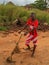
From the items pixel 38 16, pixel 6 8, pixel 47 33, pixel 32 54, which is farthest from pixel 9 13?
pixel 32 54

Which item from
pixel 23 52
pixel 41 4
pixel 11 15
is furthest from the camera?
pixel 41 4

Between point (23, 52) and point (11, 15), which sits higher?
point (11, 15)

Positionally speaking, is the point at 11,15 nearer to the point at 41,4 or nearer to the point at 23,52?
the point at 23,52

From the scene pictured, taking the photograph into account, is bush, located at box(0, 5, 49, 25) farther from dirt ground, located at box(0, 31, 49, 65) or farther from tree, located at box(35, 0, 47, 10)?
tree, located at box(35, 0, 47, 10)

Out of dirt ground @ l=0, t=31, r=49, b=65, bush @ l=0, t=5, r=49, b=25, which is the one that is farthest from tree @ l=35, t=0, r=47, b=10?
dirt ground @ l=0, t=31, r=49, b=65

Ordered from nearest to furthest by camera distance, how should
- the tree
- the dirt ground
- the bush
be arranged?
the dirt ground < the bush < the tree

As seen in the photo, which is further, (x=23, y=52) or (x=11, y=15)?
(x=11, y=15)

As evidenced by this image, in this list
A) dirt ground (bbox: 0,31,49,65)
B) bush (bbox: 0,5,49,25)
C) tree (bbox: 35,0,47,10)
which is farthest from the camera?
tree (bbox: 35,0,47,10)

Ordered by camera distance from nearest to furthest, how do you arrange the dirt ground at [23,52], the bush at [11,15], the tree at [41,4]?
1. the dirt ground at [23,52]
2. the bush at [11,15]
3. the tree at [41,4]

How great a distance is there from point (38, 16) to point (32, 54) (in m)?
6.33

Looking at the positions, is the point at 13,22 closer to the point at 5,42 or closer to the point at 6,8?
the point at 6,8

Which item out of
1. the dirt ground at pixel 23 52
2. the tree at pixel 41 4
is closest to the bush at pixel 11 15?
the dirt ground at pixel 23 52

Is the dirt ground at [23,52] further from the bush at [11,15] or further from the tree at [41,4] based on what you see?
the tree at [41,4]

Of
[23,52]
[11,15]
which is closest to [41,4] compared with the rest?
[11,15]
